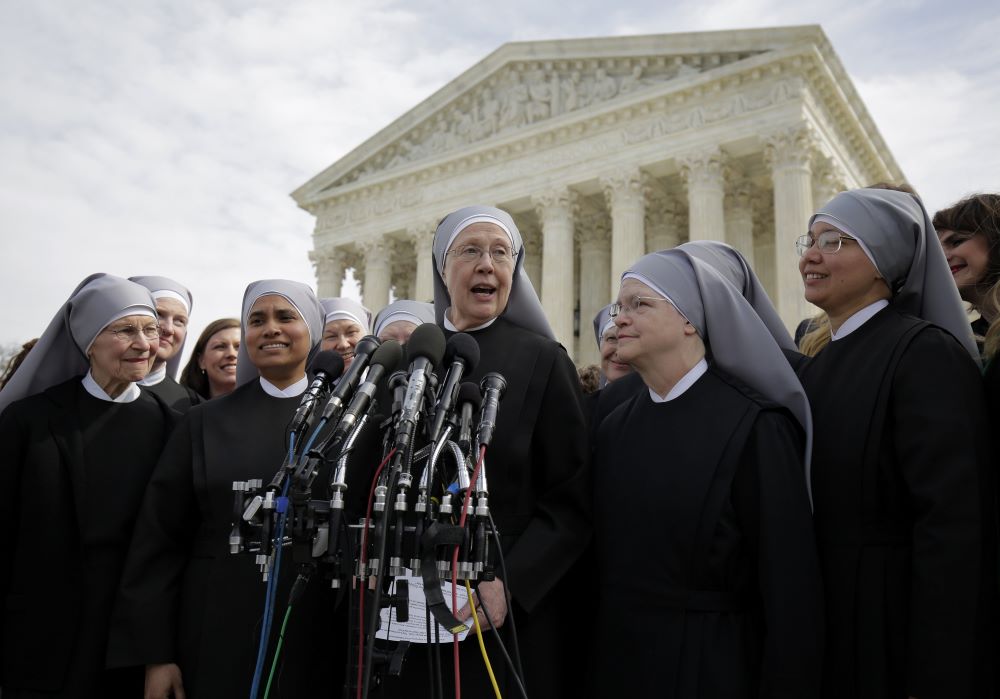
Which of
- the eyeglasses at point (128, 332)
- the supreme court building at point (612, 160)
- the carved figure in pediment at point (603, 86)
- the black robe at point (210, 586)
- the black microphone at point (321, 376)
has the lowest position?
the black robe at point (210, 586)

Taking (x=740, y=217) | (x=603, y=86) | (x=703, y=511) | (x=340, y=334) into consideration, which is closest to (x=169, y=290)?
(x=340, y=334)

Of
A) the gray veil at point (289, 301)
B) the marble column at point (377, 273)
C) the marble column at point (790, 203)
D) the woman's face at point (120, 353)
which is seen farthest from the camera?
the marble column at point (377, 273)

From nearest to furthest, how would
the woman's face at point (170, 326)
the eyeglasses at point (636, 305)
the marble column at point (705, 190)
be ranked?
the eyeglasses at point (636, 305)
the woman's face at point (170, 326)
the marble column at point (705, 190)

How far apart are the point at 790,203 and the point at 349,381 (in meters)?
21.4

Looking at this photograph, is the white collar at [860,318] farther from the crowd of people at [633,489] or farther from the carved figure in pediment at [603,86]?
the carved figure in pediment at [603,86]

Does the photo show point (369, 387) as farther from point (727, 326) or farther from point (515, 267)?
point (727, 326)

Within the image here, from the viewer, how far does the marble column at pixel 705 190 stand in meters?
22.5

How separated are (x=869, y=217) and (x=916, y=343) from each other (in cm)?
70

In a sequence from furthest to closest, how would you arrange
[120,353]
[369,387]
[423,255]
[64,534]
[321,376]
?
[423,255], [120,353], [64,534], [321,376], [369,387]

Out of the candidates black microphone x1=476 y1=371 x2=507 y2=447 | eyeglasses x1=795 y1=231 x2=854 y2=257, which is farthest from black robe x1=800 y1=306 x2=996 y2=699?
black microphone x1=476 y1=371 x2=507 y2=447

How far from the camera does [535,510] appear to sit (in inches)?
123

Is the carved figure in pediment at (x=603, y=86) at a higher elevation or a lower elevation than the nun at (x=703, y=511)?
higher

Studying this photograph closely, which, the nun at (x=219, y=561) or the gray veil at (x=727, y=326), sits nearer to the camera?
the gray veil at (x=727, y=326)

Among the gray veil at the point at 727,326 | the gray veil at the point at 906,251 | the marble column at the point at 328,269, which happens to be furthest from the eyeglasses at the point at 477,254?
the marble column at the point at 328,269
